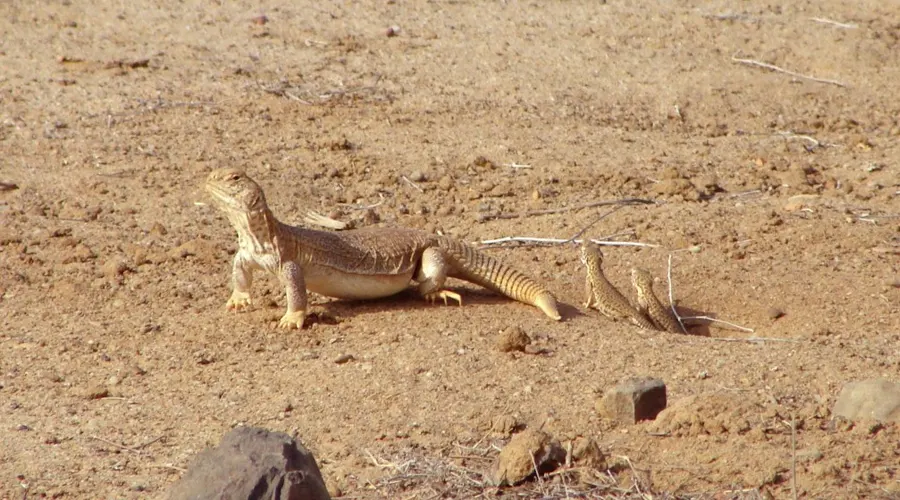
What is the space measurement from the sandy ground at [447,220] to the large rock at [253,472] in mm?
836

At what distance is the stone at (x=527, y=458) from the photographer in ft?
18.3

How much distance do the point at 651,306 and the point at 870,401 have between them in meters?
2.95

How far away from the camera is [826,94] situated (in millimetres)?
15023

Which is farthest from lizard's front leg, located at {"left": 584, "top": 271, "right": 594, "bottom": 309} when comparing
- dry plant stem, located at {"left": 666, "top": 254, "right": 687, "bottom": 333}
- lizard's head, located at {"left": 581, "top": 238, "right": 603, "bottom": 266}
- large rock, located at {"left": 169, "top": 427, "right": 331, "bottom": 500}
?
large rock, located at {"left": 169, "top": 427, "right": 331, "bottom": 500}

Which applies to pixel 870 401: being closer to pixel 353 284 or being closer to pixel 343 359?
pixel 343 359

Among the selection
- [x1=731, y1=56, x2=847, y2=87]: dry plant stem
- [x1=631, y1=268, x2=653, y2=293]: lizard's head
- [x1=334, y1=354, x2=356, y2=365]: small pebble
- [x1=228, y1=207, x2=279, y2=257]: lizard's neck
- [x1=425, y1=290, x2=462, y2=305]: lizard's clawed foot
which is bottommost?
[x1=731, y1=56, x2=847, y2=87]: dry plant stem

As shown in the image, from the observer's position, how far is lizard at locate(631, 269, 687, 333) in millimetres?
9195

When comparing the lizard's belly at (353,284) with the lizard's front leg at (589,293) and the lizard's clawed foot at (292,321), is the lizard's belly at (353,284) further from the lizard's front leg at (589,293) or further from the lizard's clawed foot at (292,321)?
the lizard's front leg at (589,293)

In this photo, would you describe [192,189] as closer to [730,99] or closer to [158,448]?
[158,448]

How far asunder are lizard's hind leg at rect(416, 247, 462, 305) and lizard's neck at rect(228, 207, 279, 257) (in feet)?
3.46

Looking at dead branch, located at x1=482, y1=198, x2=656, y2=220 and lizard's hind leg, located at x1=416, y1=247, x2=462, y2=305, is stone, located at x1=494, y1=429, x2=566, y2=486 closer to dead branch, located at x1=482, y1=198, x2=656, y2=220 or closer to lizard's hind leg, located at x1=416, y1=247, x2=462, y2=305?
lizard's hind leg, located at x1=416, y1=247, x2=462, y2=305

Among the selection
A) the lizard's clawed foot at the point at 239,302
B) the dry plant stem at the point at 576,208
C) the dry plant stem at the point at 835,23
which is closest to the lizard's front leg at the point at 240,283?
the lizard's clawed foot at the point at 239,302

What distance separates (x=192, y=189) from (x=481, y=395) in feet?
15.5

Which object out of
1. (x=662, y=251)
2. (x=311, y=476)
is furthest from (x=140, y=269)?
(x=311, y=476)
